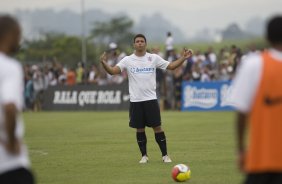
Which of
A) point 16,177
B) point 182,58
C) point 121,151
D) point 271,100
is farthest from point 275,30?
point 121,151

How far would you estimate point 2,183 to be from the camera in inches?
263

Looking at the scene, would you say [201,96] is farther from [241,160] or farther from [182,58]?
[241,160]

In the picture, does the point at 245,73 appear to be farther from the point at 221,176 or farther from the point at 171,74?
the point at 171,74

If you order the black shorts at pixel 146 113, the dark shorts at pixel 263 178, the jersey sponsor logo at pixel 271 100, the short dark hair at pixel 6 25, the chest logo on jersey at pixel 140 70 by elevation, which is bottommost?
the black shorts at pixel 146 113

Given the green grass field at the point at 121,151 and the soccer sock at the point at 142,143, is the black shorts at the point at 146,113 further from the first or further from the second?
the green grass field at the point at 121,151

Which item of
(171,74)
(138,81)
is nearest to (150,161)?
(138,81)

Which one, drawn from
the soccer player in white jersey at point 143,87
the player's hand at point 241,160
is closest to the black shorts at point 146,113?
the soccer player in white jersey at point 143,87

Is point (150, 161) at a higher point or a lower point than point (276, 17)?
lower

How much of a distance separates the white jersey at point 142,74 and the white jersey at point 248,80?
8.49m

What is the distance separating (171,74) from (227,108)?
4.00 meters

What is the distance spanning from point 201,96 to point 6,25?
29536 mm

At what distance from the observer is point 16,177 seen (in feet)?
21.9

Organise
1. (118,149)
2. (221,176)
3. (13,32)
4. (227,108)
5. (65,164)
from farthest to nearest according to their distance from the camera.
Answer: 1. (227,108)
2. (118,149)
3. (65,164)
4. (221,176)
5. (13,32)

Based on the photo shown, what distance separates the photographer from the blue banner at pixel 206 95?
Result: 1400 inches
